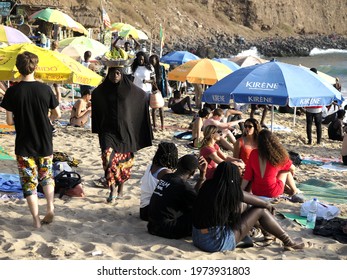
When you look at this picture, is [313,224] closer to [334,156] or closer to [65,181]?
[65,181]

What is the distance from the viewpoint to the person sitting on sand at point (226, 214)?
14.6ft

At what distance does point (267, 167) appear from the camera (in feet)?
17.5

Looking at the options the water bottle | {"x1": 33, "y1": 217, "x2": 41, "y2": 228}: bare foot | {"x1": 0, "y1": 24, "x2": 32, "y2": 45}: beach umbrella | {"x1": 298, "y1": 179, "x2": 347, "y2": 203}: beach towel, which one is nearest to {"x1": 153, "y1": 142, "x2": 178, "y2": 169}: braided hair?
{"x1": 33, "y1": 217, "x2": 41, "y2": 228}: bare foot

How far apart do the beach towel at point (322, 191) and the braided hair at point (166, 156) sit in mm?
2129

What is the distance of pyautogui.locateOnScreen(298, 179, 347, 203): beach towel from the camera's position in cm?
677

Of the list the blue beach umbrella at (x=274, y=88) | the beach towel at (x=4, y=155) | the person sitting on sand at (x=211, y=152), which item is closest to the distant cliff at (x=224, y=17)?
the beach towel at (x=4, y=155)

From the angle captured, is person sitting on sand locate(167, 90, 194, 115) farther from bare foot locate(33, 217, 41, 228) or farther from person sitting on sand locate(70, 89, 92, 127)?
bare foot locate(33, 217, 41, 228)

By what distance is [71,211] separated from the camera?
18.7 feet

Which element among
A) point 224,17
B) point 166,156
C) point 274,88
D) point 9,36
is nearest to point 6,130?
point 9,36

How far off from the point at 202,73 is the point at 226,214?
27.3 feet

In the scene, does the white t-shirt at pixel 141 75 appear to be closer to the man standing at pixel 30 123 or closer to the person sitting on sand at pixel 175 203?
the man standing at pixel 30 123

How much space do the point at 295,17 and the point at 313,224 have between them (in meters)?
72.7

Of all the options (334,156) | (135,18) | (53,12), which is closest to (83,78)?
(334,156)

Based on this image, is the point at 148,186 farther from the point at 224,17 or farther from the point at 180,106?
the point at 224,17
